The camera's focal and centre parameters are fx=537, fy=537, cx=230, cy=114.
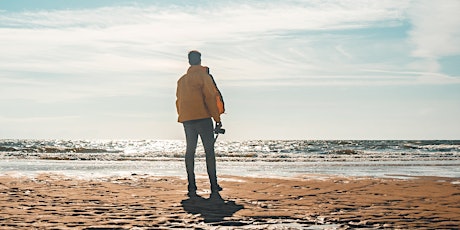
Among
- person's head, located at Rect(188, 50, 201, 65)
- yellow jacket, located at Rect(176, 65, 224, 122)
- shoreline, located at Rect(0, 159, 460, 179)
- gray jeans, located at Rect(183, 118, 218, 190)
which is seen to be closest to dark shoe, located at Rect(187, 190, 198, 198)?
gray jeans, located at Rect(183, 118, 218, 190)

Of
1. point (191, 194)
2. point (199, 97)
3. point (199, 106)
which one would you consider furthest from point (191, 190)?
point (199, 97)

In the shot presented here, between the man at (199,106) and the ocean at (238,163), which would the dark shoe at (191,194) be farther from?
the ocean at (238,163)

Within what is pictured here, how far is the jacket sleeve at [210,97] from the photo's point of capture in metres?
6.83

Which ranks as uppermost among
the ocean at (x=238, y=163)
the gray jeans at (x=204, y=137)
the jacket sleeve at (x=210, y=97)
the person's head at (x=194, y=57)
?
the person's head at (x=194, y=57)

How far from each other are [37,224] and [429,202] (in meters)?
3.97

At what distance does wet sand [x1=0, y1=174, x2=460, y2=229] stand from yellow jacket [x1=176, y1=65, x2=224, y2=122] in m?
1.01

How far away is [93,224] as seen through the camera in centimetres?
429

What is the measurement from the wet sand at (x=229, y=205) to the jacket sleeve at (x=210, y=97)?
102 centimetres

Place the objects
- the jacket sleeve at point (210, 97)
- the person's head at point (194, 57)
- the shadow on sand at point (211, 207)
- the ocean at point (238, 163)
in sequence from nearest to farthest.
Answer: the shadow on sand at point (211, 207) → the jacket sleeve at point (210, 97) → the person's head at point (194, 57) → the ocean at point (238, 163)

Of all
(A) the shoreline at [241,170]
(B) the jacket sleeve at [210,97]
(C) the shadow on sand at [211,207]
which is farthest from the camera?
(A) the shoreline at [241,170]

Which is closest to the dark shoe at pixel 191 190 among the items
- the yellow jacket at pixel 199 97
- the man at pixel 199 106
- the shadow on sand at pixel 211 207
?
the man at pixel 199 106

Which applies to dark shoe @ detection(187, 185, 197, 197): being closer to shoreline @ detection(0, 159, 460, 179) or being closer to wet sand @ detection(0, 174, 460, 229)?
wet sand @ detection(0, 174, 460, 229)

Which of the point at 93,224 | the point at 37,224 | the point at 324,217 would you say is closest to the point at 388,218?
the point at 324,217

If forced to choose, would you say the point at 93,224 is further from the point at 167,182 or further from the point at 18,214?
the point at 167,182
